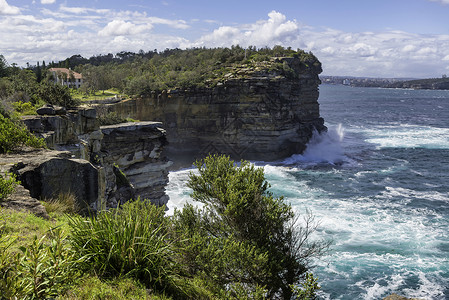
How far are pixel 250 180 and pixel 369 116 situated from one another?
84337 millimetres

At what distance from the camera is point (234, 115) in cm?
4500

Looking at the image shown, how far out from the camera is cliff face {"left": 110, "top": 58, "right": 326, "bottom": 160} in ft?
145

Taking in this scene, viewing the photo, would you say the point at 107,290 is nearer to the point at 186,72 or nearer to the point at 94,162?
the point at 94,162

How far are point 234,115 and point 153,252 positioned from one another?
1564 inches

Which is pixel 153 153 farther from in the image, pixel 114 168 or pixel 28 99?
pixel 28 99

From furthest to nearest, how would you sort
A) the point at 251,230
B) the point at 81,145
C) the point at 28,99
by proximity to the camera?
the point at 28,99
the point at 81,145
the point at 251,230

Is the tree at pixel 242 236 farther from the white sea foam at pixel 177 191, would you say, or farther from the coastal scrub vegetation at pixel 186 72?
the coastal scrub vegetation at pixel 186 72

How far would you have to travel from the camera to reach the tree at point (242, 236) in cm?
932

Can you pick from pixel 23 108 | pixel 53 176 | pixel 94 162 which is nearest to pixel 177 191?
pixel 94 162

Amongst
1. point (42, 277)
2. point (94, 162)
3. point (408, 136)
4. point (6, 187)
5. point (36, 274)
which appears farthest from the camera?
point (408, 136)

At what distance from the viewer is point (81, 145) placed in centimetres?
1645

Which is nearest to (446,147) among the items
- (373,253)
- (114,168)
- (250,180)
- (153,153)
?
(373,253)

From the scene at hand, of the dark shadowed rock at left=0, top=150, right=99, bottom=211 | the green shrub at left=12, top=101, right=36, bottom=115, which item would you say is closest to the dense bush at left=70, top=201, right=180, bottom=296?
the dark shadowed rock at left=0, top=150, right=99, bottom=211

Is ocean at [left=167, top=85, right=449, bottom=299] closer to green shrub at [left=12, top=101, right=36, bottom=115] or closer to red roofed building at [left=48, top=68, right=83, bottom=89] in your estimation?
→ green shrub at [left=12, top=101, right=36, bottom=115]
